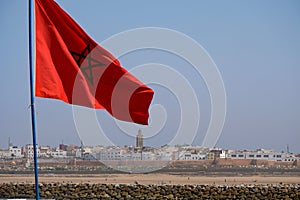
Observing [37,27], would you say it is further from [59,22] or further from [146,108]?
[146,108]

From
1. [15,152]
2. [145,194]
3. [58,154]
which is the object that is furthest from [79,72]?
[15,152]

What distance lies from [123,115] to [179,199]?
2238cm

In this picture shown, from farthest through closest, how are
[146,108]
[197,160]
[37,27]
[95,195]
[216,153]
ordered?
[216,153] → [197,160] → [95,195] → [146,108] → [37,27]

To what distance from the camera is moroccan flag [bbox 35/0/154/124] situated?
1050cm

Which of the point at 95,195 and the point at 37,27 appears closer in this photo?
the point at 37,27

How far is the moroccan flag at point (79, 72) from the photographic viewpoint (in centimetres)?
1050

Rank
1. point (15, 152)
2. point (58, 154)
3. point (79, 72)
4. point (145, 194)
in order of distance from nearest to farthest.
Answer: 1. point (79, 72)
2. point (145, 194)
3. point (58, 154)
4. point (15, 152)

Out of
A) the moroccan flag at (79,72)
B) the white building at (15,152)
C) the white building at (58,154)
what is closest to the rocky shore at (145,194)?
the moroccan flag at (79,72)

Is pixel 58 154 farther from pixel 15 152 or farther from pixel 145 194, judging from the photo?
pixel 145 194

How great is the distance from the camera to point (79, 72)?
10.9 meters

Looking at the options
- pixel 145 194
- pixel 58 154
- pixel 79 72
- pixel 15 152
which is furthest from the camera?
pixel 15 152

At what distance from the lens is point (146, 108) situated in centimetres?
1131

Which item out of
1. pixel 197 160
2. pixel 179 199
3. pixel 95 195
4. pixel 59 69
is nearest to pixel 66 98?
pixel 59 69

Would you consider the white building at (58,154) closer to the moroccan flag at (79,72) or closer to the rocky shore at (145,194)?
the rocky shore at (145,194)
